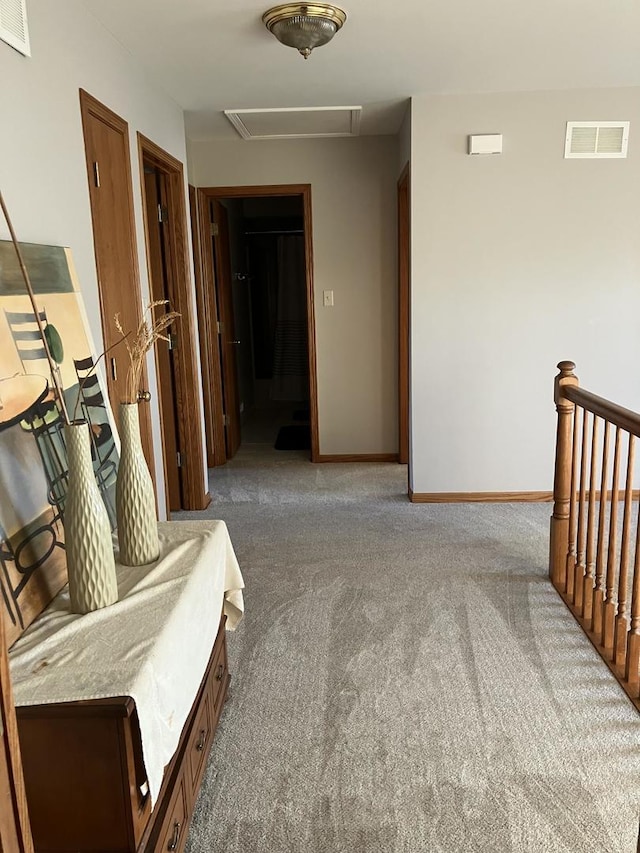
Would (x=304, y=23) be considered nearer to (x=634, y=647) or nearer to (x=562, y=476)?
(x=562, y=476)

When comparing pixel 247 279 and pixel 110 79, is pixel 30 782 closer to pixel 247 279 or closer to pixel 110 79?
pixel 110 79

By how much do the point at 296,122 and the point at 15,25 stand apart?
265 centimetres

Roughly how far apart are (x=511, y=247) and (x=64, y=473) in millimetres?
3116

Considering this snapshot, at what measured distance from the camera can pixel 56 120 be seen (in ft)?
7.63

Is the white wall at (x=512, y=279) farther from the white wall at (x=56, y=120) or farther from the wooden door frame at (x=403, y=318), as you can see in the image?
the white wall at (x=56, y=120)

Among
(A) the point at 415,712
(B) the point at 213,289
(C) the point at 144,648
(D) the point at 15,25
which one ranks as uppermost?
(D) the point at 15,25

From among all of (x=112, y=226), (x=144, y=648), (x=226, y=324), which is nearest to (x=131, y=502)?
(x=144, y=648)

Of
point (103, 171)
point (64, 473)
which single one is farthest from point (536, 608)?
point (103, 171)

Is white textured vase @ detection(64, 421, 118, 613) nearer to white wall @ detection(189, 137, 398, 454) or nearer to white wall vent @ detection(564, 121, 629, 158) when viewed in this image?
white wall vent @ detection(564, 121, 629, 158)

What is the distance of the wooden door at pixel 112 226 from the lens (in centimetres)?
269

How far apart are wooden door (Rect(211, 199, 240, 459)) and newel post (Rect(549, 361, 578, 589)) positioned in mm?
3018

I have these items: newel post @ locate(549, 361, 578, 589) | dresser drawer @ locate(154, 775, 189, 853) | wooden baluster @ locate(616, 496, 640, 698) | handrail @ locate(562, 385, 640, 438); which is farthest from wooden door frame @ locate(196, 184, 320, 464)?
dresser drawer @ locate(154, 775, 189, 853)

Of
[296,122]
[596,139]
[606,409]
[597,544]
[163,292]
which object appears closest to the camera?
[606,409]

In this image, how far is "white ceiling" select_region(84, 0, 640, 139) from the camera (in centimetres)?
272
